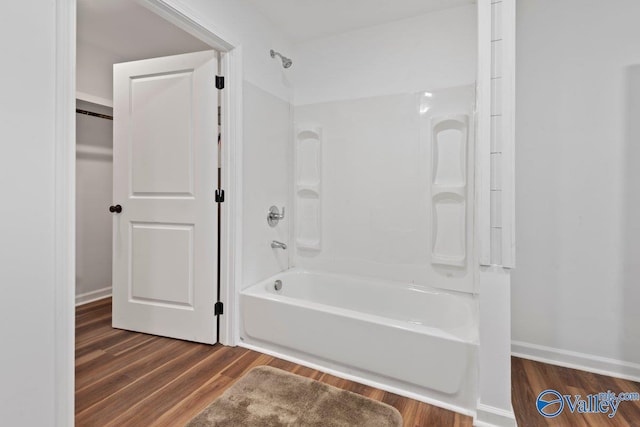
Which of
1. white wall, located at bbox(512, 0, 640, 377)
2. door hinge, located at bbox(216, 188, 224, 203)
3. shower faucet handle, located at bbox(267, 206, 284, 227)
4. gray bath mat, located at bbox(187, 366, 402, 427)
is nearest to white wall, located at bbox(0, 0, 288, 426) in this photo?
gray bath mat, located at bbox(187, 366, 402, 427)

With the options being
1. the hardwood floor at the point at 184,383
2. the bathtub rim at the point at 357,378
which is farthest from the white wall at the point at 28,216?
the bathtub rim at the point at 357,378

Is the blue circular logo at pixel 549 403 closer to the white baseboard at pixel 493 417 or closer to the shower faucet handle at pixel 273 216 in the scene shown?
the white baseboard at pixel 493 417

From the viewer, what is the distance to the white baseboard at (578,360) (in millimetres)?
1903

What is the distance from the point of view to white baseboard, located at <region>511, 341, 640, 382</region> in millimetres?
1903

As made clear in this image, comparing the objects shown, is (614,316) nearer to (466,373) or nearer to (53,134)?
(466,373)

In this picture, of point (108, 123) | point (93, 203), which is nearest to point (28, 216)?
point (93, 203)

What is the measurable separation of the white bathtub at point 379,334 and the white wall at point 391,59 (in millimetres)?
1565

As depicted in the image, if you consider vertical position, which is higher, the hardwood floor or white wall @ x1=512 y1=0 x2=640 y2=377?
white wall @ x1=512 y1=0 x2=640 y2=377

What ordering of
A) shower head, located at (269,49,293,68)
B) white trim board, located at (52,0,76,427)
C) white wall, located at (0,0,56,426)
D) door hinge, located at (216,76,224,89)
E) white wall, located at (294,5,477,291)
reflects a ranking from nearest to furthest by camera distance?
white wall, located at (0,0,56,426) < white trim board, located at (52,0,76,427) < door hinge, located at (216,76,224,89) < white wall, located at (294,5,477,291) < shower head, located at (269,49,293,68)

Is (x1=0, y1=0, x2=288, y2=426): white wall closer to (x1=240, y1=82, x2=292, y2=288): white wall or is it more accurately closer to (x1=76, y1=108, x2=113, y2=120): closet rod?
(x1=240, y1=82, x2=292, y2=288): white wall

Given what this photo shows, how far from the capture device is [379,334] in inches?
69.4

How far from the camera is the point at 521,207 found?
214 centimetres

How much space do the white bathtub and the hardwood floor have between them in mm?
83

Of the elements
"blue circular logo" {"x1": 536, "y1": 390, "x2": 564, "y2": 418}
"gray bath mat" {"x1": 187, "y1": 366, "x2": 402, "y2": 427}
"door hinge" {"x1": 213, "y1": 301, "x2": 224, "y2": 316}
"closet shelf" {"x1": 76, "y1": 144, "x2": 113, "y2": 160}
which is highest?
"closet shelf" {"x1": 76, "y1": 144, "x2": 113, "y2": 160}
